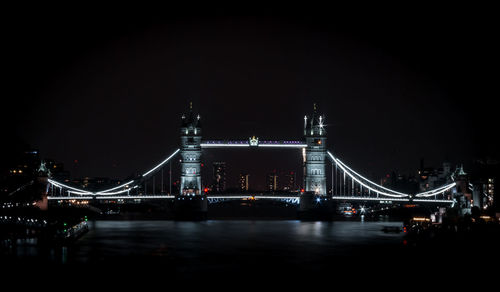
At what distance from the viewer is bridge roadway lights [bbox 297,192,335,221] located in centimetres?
11088

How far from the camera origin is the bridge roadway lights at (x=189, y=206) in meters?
110

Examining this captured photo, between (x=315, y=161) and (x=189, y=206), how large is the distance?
19.3m

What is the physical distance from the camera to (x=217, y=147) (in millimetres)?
111375

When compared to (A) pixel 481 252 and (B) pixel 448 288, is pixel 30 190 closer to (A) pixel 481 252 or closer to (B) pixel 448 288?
(A) pixel 481 252

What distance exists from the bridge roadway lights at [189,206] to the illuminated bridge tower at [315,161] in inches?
614

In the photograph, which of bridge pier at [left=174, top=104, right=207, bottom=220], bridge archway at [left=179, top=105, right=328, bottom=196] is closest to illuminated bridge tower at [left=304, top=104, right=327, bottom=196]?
bridge archway at [left=179, top=105, right=328, bottom=196]

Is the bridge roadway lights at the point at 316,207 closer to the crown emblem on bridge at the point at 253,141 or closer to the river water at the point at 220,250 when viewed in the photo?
the crown emblem on bridge at the point at 253,141

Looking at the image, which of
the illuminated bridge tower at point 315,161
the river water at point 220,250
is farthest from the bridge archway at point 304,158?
the river water at point 220,250

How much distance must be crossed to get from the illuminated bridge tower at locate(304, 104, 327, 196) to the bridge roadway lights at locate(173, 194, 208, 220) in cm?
1560

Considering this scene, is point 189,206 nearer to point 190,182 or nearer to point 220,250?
point 190,182

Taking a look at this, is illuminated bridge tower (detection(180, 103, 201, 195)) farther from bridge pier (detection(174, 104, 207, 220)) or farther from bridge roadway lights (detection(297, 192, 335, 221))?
bridge roadway lights (detection(297, 192, 335, 221))

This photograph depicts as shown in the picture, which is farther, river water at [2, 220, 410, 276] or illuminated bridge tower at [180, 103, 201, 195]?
illuminated bridge tower at [180, 103, 201, 195]

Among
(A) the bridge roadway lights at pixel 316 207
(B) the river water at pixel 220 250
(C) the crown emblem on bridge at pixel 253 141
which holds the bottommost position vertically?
(B) the river water at pixel 220 250

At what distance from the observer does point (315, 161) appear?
113000mm
